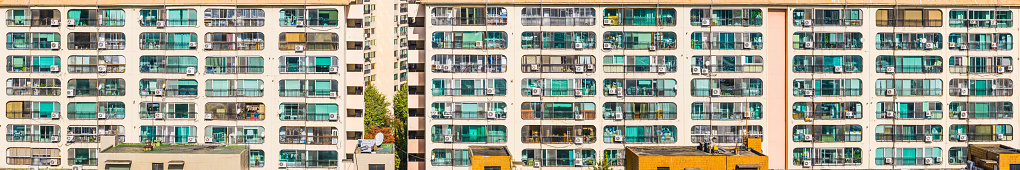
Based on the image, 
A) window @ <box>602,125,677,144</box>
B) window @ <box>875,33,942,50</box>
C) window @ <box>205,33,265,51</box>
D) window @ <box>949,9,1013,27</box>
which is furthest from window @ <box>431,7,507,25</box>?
window @ <box>949,9,1013,27</box>

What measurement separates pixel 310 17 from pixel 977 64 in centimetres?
4714

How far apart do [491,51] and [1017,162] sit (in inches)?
1429

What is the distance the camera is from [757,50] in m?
99.0

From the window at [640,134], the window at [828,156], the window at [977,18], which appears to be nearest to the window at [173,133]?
the window at [640,134]

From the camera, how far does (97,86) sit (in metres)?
100

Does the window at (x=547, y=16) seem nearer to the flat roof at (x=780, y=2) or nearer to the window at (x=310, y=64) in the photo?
the flat roof at (x=780, y=2)

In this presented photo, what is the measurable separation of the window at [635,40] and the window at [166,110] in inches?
1160

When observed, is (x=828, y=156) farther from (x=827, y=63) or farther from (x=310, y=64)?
(x=310, y=64)

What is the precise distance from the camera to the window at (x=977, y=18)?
10038 centimetres

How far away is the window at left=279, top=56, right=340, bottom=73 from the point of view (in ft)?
322

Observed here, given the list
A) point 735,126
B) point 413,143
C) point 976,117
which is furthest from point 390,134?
point 976,117

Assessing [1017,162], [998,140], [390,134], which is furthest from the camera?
[390,134]

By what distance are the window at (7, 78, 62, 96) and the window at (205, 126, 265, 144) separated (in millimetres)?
11287

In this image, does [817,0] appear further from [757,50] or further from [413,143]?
[413,143]
